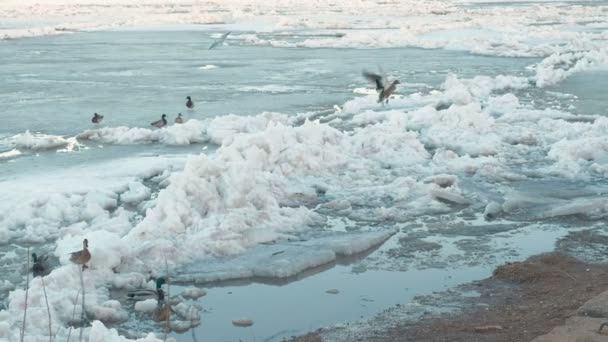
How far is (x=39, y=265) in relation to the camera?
307 inches

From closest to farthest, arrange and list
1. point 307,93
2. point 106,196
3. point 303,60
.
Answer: point 106,196
point 307,93
point 303,60

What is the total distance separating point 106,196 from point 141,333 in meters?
4.37

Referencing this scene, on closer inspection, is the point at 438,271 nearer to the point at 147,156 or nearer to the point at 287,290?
the point at 287,290

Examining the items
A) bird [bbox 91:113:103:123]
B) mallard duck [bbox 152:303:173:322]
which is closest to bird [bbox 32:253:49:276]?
mallard duck [bbox 152:303:173:322]

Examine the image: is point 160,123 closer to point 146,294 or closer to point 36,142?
point 36,142

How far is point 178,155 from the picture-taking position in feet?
43.8

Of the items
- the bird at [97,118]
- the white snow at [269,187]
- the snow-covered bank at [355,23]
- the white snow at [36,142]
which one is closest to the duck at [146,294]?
the white snow at [269,187]

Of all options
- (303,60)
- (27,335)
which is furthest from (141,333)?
(303,60)

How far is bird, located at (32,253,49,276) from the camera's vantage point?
7.79m

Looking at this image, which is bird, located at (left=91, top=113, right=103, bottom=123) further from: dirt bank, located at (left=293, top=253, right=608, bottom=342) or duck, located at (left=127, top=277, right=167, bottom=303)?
dirt bank, located at (left=293, top=253, right=608, bottom=342)

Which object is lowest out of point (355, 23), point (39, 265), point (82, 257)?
point (355, 23)

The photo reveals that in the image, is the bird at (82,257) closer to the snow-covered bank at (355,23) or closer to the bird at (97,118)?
the bird at (97,118)

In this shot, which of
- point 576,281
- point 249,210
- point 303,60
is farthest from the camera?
point 303,60

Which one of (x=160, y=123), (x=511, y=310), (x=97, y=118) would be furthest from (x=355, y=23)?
(x=511, y=310)
